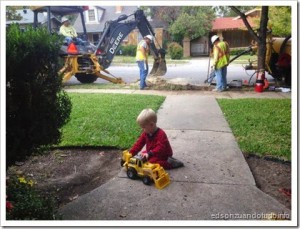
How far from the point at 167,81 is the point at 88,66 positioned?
7.61 ft

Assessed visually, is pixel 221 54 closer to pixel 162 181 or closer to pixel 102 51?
pixel 102 51

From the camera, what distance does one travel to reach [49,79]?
8.81ft

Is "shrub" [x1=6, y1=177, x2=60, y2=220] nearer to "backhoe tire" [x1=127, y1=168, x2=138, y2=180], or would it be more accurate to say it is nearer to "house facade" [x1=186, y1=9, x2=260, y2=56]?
"backhoe tire" [x1=127, y1=168, x2=138, y2=180]

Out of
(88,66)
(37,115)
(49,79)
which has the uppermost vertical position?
(88,66)

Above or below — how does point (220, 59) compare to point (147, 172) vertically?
above

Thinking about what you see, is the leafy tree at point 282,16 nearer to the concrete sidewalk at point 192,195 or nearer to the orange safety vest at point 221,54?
the orange safety vest at point 221,54

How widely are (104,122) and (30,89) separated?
216cm

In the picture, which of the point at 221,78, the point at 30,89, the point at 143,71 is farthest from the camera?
the point at 143,71

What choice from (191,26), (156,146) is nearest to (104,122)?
(156,146)

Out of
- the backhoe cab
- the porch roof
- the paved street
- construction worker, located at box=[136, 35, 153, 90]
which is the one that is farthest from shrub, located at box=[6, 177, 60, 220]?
the paved street

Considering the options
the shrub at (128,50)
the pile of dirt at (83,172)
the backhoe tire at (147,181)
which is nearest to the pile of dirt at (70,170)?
the pile of dirt at (83,172)

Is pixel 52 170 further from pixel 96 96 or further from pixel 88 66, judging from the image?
pixel 88 66

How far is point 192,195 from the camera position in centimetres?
261

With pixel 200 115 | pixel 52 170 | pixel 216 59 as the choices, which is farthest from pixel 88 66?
pixel 52 170
